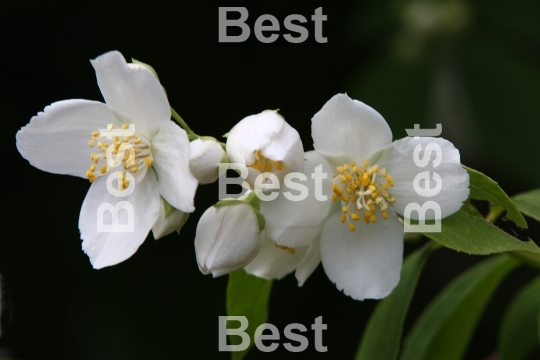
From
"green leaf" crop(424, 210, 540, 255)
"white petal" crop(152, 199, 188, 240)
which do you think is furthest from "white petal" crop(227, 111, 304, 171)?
"green leaf" crop(424, 210, 540, 255)

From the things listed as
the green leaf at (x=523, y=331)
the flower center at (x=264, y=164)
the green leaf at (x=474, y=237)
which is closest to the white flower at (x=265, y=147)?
the flower center at (x=264, y=164)

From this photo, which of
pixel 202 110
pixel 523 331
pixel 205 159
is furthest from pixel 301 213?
pixel 202 110

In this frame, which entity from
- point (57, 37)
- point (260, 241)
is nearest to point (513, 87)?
point (57, 37)

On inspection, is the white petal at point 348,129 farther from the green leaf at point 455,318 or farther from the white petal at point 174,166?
the green leaf at point 455,318

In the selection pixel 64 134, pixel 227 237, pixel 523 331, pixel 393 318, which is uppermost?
pixel 64 134

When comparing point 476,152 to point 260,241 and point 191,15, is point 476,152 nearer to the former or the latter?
point 191,15

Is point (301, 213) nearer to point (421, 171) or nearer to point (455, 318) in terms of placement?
point (421, 171)
